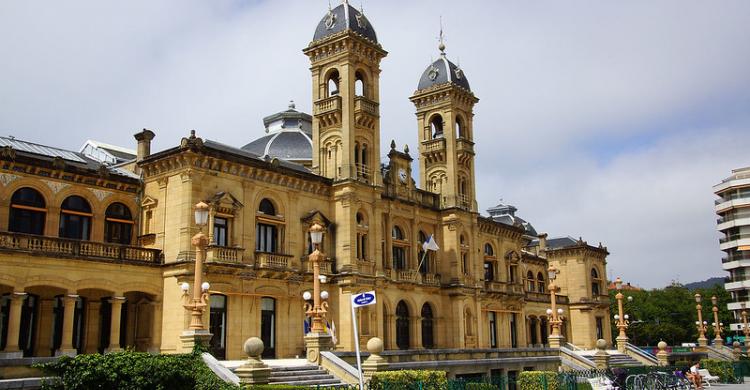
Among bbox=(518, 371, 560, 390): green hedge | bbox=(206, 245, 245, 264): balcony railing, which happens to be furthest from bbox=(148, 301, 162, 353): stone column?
bbox=(518, 371, 560, 390): green hedge

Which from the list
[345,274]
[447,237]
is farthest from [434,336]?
[345,274]

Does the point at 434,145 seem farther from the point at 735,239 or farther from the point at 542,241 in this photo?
the point at 735,239

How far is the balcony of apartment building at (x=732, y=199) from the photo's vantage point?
89625 millimetres

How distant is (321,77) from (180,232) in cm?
1555

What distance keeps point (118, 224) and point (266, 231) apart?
7598mm

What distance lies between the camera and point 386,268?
46.2 metres

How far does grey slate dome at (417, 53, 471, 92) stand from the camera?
5512 centimetres

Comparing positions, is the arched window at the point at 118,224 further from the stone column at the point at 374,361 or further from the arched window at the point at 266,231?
the stone column at the point at 374,361

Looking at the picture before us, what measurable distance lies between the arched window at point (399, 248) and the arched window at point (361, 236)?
437 centimetres

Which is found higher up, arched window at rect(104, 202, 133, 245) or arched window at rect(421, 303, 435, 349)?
arched window at rect(104, 202, 133, 245)

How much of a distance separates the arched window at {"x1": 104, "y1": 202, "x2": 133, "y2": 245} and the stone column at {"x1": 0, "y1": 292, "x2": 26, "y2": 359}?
6.94 metres

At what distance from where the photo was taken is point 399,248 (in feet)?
162

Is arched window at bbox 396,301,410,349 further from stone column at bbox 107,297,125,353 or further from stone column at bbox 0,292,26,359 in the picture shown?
stone column at bbox 0,292,26,359

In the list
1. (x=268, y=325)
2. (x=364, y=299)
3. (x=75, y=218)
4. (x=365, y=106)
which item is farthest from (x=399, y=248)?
(x=364, y=299)
